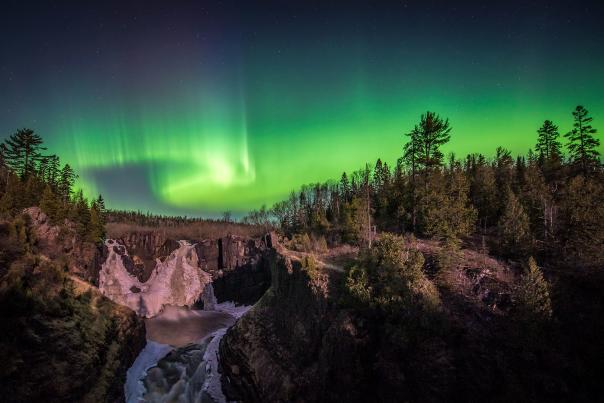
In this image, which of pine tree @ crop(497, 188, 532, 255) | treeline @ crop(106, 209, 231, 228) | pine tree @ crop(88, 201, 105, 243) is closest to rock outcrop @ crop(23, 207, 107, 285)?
pine tree @ crop(88, 201, 105, 243)

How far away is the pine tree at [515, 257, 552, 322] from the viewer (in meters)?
16.3

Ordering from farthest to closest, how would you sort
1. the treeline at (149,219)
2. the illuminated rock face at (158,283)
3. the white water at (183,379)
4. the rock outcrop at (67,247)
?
1. the treeline at (149,219)
2. the illuminated rock face at (158,283)
3. the rock outcrop at (67,247)
4. the white water at (183,379)

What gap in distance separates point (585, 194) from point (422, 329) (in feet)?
62.9

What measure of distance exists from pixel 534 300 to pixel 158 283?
68.2m

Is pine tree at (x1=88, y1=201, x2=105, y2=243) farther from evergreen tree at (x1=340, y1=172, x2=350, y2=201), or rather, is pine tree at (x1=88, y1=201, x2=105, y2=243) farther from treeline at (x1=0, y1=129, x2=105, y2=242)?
evergreen tree at (x1=340, y1=172, x2=350, y2=201)

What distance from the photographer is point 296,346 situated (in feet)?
88.4

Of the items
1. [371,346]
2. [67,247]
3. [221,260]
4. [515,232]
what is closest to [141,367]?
[67,247]

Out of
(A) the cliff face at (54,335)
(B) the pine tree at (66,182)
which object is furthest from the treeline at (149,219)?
(A) the cliff face at (54,335)

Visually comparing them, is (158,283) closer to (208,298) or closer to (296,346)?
(208,298)

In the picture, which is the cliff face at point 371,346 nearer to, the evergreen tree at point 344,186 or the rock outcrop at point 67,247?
the rock outcrop at point 67,247

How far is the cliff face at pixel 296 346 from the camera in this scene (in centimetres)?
2147

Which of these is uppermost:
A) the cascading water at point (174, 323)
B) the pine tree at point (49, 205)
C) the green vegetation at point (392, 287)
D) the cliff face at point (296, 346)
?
the pine tree at point (49, 205)

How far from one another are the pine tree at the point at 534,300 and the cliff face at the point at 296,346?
9345 mm

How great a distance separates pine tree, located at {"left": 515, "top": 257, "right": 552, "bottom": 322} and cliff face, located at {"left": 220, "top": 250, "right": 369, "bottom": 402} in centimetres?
934
